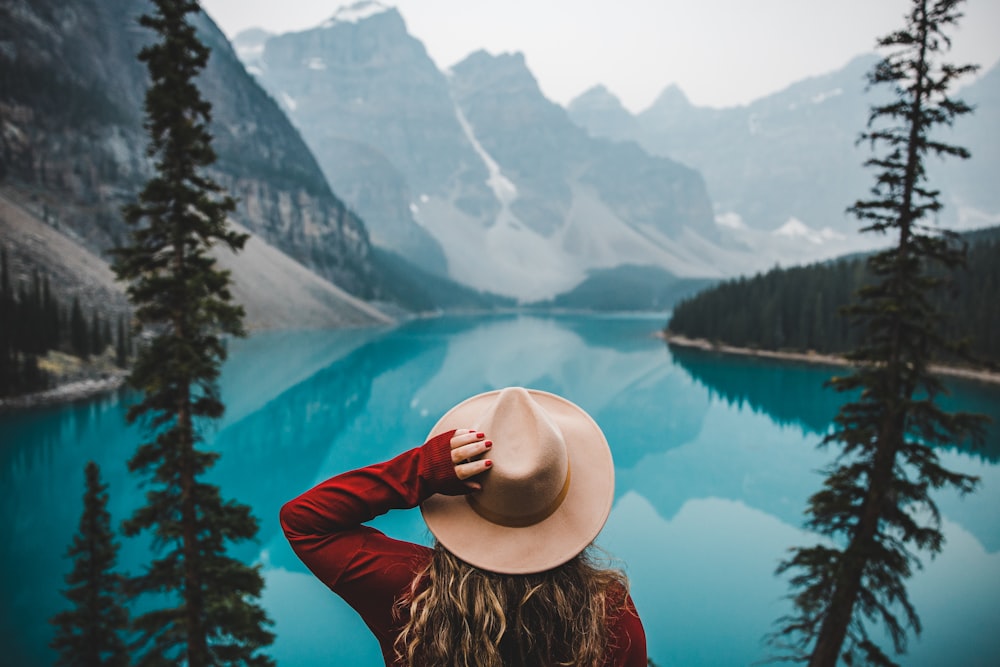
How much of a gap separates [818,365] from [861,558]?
45556 millimetres

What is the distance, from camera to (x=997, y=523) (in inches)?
553

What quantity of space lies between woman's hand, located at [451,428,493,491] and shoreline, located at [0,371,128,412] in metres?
→ 27.7

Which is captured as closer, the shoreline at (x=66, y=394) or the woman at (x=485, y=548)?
the woman at (x=485, y=548)

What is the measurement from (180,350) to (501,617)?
5454 mm

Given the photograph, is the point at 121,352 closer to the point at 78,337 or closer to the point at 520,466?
the point at 78,337

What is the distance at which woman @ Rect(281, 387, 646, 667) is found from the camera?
112 centimetres

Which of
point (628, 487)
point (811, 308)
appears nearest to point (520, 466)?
point (628, 487)

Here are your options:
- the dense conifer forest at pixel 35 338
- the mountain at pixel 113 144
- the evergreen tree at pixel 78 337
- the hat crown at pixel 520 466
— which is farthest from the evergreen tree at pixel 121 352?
the hat crown at pixel 520 466

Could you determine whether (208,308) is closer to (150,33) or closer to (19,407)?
(19,407)

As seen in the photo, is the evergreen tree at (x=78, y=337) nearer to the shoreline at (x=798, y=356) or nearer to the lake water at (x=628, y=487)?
the lake water at (x=628, y=487)

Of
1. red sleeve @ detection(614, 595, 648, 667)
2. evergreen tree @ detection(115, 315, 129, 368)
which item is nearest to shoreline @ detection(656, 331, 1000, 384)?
red sleeve @ detection(614, 595, 648, 667)

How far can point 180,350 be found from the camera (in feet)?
17.7

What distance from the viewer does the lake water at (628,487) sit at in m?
9.35

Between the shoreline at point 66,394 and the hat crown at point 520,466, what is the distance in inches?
1093
